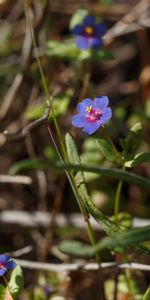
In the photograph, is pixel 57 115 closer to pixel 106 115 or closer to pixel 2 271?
pixel 106 115

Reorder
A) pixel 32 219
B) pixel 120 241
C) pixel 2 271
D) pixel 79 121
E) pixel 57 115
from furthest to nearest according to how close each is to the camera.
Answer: pixel 32 219 → pixel 57 115 → pixel 79 121 → pixel 2 271 → pixel 120 241

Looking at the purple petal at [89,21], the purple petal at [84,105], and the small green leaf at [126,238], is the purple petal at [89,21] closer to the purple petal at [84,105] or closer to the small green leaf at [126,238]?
the purple petal at [84,105]

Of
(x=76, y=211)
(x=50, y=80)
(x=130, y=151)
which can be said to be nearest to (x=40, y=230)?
(x=76, y=211)

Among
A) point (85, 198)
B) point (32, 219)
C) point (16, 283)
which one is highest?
point (85, 198)

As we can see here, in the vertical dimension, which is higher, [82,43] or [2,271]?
[82,43]

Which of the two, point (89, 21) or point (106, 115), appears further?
point (89, 21)

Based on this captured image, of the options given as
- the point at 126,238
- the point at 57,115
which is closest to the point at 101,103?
the point at 126,238

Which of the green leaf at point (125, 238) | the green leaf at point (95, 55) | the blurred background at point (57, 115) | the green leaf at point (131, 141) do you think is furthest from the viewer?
the blurred background at point (57, 115)

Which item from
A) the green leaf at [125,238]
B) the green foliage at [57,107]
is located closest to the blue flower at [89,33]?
the green foliage at [57,107]
